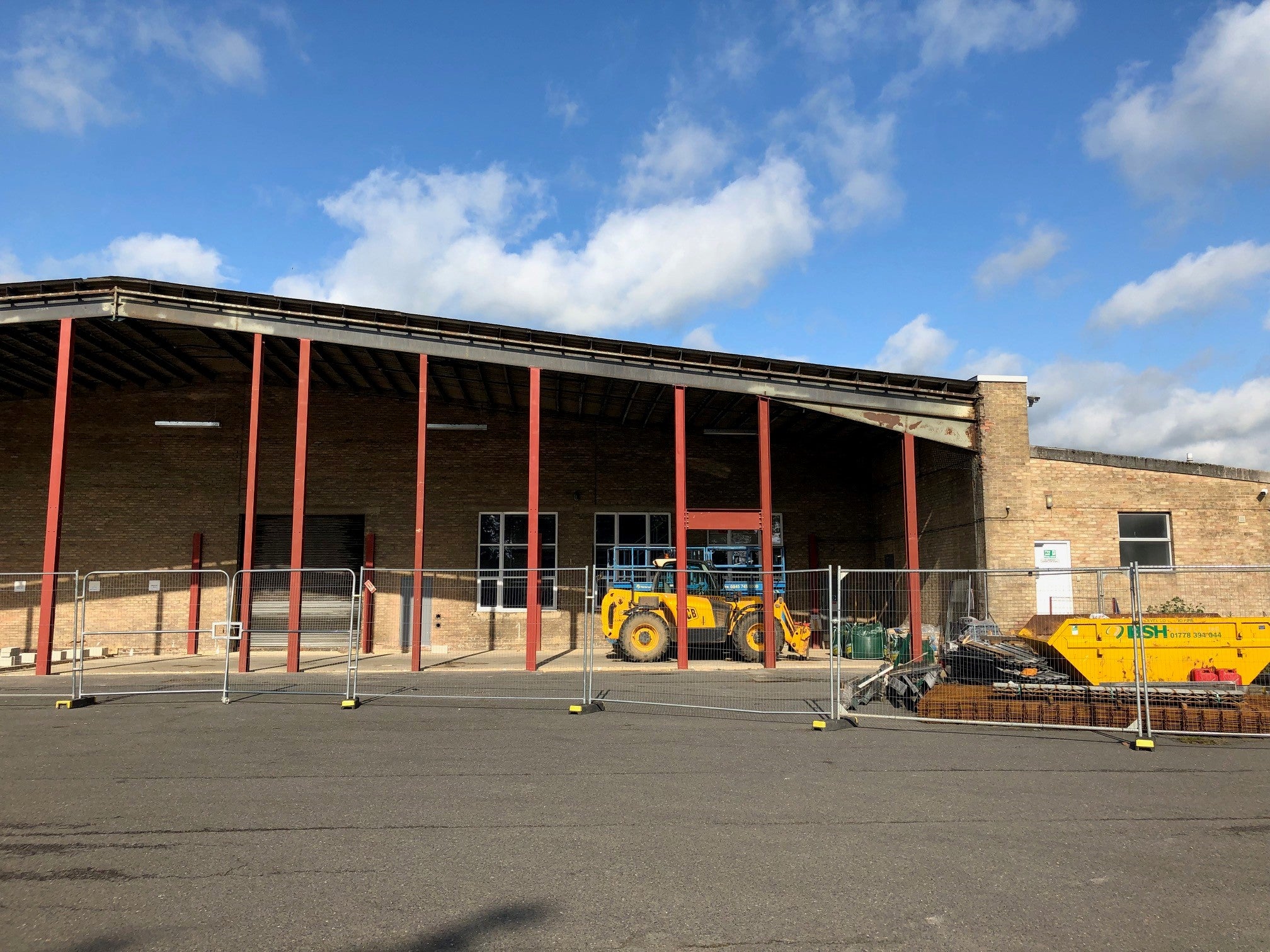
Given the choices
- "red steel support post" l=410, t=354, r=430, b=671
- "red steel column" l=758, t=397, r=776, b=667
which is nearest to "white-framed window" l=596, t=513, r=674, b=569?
"red steel column" l=758, t=397, r=776, b=667

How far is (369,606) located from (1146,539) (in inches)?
693

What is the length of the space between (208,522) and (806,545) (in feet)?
49.8

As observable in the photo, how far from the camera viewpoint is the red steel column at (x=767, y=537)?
53.8 ft

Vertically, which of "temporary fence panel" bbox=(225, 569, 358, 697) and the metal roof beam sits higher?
the metal roof beam

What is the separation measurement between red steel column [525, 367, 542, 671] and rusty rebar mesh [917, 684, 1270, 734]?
6.76 m

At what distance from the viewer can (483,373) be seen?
777 inches

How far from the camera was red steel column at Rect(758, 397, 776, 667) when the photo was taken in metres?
16.4

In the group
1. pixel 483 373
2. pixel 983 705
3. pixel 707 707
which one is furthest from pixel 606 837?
pixel 483 373

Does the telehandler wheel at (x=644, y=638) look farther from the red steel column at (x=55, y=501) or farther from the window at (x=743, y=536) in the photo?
the red steel column at (x=55, y=501)

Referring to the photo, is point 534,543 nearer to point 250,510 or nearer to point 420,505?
point 420,505

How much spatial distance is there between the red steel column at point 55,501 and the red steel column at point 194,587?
482 cm

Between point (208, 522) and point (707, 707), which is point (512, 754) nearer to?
point (707, 707)

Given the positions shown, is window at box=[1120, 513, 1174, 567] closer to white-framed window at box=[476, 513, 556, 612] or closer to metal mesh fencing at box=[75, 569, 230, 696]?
white-framed window at box=[476, 513, 556, 612]

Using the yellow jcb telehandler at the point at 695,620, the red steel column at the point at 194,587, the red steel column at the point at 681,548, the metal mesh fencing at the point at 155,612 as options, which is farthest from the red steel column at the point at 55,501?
the red steel column at the point at 681,548
